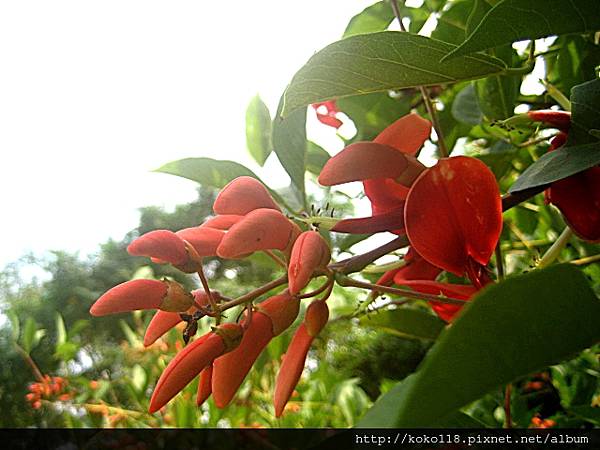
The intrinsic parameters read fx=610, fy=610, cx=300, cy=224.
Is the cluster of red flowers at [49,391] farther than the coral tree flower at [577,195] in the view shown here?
Yes

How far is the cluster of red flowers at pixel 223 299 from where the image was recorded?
18 cm

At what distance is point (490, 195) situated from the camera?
0.58 feet

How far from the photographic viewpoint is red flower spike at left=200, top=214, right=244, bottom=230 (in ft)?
0.69

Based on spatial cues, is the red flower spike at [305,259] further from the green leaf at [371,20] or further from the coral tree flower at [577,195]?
Result: the green leaf at [371,20]

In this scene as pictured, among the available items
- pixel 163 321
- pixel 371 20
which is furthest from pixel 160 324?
pixel 371 20

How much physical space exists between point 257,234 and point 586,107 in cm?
10

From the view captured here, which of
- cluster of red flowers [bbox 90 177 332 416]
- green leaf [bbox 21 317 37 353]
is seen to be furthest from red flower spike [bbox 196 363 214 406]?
green leaf [bbox 21 317 37 353]

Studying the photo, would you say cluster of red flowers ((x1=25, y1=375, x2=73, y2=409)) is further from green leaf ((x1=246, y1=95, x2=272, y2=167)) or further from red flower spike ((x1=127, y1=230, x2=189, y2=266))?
red flower spike ((x1=127, y1=230, x2=189, y2=266))

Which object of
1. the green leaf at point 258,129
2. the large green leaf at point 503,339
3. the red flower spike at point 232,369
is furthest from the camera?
the green leaf at point 258,129

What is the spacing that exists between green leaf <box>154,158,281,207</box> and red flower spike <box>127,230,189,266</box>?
89 mm

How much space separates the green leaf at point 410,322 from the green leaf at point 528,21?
0.22 m

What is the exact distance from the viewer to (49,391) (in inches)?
38.4

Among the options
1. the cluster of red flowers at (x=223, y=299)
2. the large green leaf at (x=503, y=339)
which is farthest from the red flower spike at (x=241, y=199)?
the large green leaf at (x=503, y=339)

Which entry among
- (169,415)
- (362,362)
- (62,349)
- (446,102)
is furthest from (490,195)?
(362,362)
